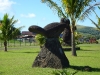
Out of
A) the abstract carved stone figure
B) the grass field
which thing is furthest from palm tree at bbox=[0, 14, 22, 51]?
the abstract carved stone figure

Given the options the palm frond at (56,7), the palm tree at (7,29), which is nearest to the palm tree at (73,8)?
the palm frond at (56,7)

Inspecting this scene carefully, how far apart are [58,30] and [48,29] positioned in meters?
0.61

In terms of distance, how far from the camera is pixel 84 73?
37.9 ft

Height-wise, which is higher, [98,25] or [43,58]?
[98,25]

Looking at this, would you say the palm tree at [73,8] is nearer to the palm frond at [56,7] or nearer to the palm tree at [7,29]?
the palm frond at [56,7]

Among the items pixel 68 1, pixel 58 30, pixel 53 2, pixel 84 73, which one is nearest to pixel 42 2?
pixel 53 2

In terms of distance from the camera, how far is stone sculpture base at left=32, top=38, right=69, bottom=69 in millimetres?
13078

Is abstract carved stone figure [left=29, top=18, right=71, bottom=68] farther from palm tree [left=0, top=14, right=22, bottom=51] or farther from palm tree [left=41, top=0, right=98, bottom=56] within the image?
palm tree [left=0, top=14, right=22, bottom=51]

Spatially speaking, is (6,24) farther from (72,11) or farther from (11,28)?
(72,11)

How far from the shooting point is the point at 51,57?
1317cm

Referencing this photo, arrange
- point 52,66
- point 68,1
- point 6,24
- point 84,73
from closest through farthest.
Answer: point 84,73 < point 52,66 < point 68,1 < point 6,24

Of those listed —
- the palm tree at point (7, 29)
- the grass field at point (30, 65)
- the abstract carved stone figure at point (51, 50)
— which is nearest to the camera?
the grass field at point (30, 65)

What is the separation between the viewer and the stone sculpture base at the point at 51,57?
1308 cm

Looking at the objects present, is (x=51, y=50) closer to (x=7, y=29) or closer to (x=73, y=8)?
(x=73, y=8)
